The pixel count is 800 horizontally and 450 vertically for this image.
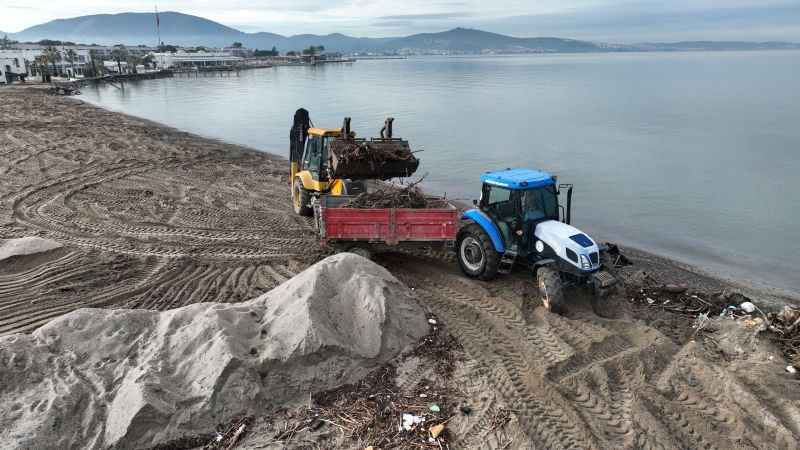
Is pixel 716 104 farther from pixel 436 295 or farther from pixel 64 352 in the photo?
pixel 64 352

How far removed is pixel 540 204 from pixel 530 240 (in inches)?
23.6

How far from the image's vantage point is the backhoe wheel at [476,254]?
8484 millimetres

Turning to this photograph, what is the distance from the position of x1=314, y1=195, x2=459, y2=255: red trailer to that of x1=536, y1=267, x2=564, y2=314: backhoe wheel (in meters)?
1.87

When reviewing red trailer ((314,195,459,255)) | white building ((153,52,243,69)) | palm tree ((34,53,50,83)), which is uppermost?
white building ((153,52,243,69))

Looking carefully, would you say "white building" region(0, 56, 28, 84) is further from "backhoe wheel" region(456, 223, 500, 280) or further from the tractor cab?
the tractor cab

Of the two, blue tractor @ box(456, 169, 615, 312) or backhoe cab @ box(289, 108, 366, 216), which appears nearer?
blue tractor @ box(456, 169, 615, 312)

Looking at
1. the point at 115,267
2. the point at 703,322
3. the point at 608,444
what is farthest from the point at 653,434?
the point at 115,267

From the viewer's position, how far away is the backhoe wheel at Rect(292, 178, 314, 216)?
40.1 feet

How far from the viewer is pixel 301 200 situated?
12.3 metres

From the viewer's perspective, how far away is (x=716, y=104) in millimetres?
43312

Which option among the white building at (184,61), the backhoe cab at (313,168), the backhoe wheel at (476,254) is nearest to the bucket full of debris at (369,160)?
the backhoe cab at (313,168)

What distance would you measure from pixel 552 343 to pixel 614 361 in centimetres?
78

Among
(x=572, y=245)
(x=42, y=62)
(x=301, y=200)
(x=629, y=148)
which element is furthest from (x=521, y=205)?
(x=42, y=62)

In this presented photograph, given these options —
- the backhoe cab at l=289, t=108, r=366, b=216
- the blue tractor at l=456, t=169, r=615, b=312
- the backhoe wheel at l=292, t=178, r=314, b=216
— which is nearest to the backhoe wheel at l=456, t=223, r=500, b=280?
the blue tractor at l=456, t=169, r=615, b=312
